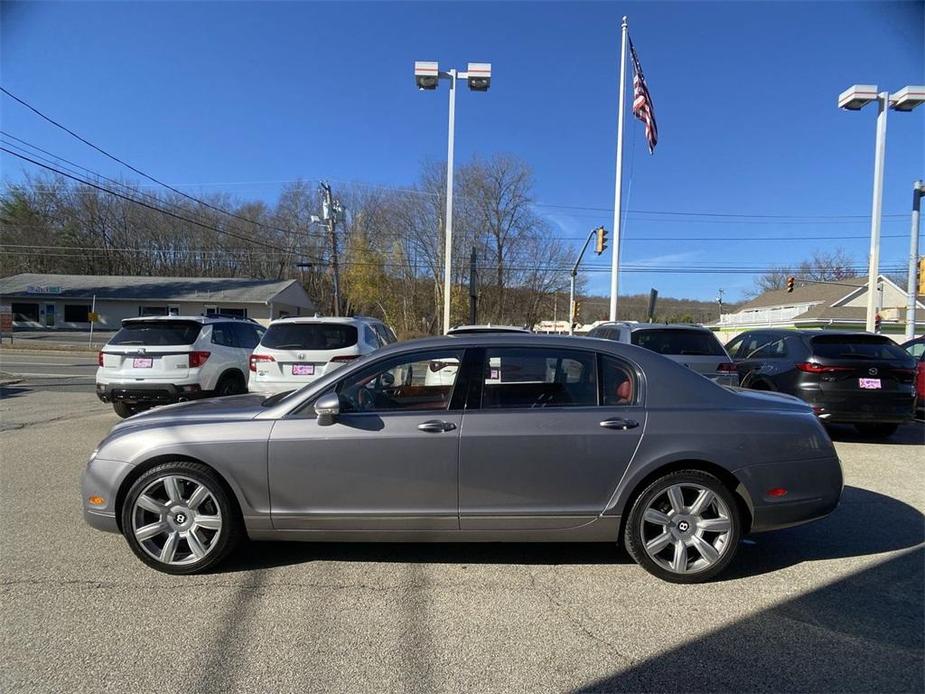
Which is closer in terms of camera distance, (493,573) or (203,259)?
(493,573)

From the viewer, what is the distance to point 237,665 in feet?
8.31

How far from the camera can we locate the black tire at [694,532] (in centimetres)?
336

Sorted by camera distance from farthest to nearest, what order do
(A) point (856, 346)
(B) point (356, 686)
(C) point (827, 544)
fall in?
(A) point (856, 346), (C) point (827, 544), (B) point (356, 686)

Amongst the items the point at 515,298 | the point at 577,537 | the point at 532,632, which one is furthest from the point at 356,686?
the point at 515,298

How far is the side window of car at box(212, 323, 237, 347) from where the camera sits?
887 centimetres

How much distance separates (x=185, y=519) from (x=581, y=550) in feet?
9.03

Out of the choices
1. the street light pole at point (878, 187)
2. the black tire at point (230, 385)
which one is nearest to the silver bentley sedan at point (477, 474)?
the black tire at point (230, 385)

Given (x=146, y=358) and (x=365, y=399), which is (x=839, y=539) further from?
(x=146, y=358)

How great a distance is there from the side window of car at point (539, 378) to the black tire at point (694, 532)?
680 mm

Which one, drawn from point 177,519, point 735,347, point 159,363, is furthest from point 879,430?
point 159,363

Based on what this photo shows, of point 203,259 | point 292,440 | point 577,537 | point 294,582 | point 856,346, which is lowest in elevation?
point 294,582

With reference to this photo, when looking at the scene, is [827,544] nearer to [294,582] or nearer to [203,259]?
[294,582]

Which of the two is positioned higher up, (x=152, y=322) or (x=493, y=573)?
(x=152, y=322)

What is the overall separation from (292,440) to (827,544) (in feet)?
13.2
